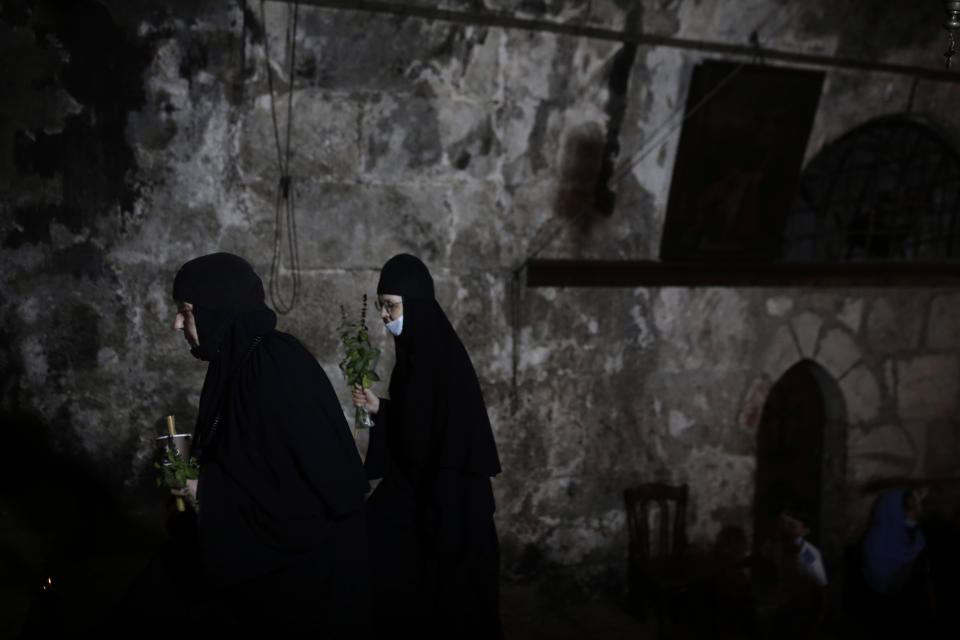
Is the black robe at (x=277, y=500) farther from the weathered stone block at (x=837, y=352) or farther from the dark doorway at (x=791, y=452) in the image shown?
the weathered stone block at (x=837, y=352)

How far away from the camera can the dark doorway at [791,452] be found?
5379 millimetres

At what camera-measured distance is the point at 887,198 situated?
227 inches

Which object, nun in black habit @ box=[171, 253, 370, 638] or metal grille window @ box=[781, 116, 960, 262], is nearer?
nun in black habit @ box=[171, 253, 370, 638]

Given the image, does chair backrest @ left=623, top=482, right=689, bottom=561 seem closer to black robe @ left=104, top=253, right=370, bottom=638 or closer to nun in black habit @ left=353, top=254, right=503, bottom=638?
nun in black habit @ left=353, top=254, right=503, bottom=638

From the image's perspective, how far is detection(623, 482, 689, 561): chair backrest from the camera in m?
4.83

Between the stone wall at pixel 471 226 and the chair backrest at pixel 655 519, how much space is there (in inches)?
6.8

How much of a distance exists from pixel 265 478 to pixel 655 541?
3.38m

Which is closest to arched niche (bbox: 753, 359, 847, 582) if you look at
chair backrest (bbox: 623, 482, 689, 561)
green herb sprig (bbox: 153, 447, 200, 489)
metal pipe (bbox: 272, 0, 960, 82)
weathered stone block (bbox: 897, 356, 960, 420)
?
weathered stone block (bbox: 897, 356, 960, 420)

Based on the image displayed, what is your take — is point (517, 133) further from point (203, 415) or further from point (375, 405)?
point (203, 415)

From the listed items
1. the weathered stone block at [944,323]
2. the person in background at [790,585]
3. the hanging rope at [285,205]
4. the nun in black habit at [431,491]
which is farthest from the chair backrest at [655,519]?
the hanging rope at [285,205]

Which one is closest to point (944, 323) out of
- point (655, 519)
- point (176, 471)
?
point (655, 519)

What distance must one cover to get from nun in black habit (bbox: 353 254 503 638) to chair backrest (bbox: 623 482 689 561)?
1.82 m

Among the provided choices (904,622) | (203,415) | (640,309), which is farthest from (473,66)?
(904,622)

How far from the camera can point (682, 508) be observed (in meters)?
4.91
